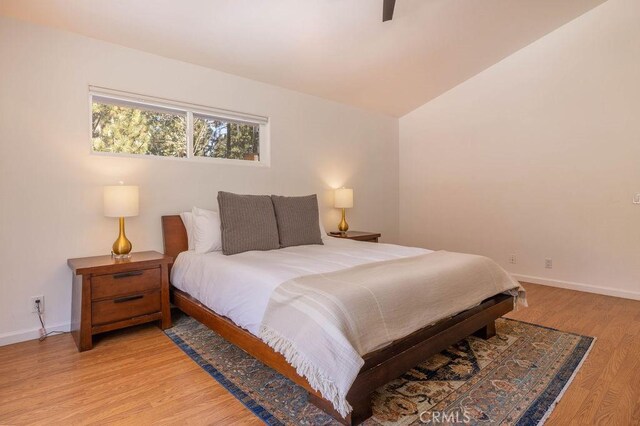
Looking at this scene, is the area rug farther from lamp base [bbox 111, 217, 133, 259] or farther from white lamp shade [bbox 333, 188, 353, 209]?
white lamp shade [bbox 333, 188, 353, 209]

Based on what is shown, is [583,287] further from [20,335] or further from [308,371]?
[20,335]

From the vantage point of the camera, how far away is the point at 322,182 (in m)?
4.43

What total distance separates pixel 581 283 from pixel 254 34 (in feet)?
13.9

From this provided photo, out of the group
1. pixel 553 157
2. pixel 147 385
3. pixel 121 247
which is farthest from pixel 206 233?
pixel 553 157

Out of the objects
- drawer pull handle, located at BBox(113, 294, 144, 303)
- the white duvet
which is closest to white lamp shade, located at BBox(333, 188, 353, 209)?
the white duvet

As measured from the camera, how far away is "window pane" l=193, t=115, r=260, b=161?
3.48 metres

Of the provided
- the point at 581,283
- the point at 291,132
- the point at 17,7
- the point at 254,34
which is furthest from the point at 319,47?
the point at 581,283

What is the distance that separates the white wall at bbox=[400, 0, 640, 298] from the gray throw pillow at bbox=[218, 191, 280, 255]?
2.93m

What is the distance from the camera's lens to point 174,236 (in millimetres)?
3119

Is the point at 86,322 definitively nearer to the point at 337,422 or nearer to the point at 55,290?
the point at 55,290

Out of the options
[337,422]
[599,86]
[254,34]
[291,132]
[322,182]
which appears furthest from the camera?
[322,182]

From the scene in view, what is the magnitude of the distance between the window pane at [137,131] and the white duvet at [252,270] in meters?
1.05

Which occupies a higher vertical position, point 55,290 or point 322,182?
point 322,182

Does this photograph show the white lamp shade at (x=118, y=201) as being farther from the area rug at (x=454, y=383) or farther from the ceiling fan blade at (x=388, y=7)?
the ceiling fan blade at (x=388, y=7)
